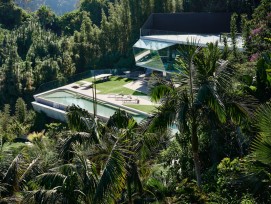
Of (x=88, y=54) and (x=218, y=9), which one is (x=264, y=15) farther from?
(x=88, y=54)

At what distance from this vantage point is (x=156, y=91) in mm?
7562

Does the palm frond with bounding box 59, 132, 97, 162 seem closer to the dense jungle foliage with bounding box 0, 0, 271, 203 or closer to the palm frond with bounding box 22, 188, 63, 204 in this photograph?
the dense jungle foliage with bounding box 0, 0, 271, 203

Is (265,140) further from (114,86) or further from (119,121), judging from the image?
(114,86)

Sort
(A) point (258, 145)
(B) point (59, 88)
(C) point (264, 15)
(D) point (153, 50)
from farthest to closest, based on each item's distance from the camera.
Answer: (B) point (59, 88) < (D) point (153, 50) < (C) point (264, 15) < (A) point (258, 145)

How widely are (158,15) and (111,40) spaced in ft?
14.6

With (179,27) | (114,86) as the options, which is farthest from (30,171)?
(179,27)

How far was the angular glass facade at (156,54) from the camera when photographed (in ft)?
77.6

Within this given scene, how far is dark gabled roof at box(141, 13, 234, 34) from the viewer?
3023 cm

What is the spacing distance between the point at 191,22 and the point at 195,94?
24503mm

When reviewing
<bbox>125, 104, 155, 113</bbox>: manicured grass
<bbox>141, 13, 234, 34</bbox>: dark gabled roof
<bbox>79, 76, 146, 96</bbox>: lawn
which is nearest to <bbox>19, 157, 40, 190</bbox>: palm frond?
<bbox>125, 104, 155, 113</bbox>: manicured grass

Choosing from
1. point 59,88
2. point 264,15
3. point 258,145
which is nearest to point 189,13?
point 59,88

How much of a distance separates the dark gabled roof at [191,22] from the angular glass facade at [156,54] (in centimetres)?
460

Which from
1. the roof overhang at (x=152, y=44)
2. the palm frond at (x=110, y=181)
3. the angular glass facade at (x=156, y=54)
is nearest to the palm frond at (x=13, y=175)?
the palm frond at (x=110, y=181)

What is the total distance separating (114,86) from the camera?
2627 centimetres
